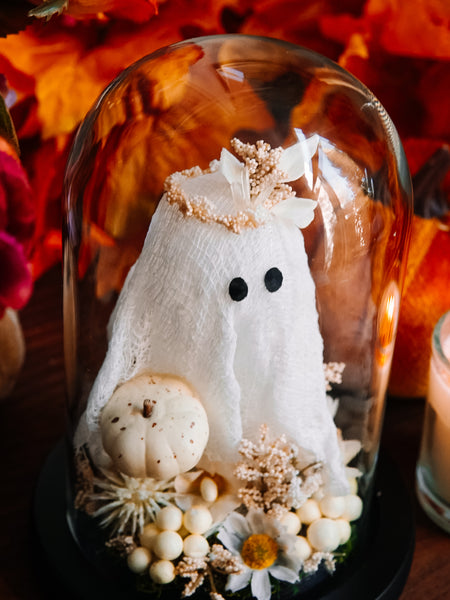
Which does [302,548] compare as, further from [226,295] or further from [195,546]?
[226,295]

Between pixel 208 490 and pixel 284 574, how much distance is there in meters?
0.07

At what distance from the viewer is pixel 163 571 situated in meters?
0.49

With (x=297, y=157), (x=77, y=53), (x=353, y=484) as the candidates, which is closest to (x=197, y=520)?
(x=353, y=484)

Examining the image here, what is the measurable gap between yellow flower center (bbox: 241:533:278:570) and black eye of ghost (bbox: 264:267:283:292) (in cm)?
16

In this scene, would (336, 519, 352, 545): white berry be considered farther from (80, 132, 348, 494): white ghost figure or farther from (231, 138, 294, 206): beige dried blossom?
(231, 138, 294, 206): beige dried blossom

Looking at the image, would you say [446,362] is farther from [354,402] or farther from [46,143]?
[46,143]

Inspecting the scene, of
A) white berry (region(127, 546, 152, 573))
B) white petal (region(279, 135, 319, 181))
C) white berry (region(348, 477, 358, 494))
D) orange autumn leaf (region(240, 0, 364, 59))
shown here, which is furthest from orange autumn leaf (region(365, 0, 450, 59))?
white berry (region(127, 546, 152, 573))

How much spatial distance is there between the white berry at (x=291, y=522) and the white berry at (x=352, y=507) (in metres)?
0.04

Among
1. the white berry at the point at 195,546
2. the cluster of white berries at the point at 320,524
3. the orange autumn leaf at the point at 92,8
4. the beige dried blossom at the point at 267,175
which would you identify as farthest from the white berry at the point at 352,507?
the orange autumn leaf at the point at 92,8

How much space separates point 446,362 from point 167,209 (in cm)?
22

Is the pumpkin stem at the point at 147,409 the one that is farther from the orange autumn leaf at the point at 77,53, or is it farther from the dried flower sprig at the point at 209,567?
the orange autumn leaf at the point at 77,53

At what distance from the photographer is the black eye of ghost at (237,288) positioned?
1.53 ft

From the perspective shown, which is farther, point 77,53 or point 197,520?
point 77,53

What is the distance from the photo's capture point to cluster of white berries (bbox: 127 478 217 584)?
1.62 ft
